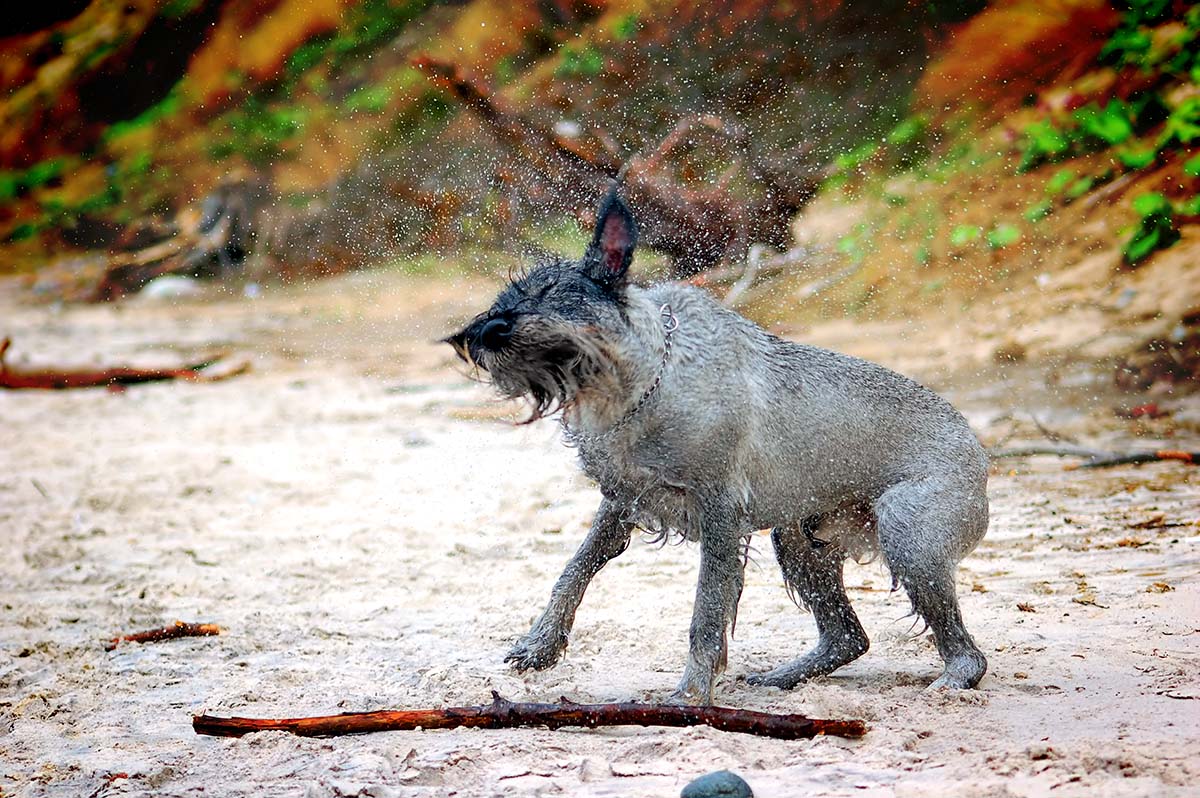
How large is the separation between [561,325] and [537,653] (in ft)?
4.61

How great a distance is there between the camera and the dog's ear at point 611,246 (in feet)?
13.5

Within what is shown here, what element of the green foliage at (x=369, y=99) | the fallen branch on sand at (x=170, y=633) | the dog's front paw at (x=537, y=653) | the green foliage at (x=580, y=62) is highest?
the green foliage at (x=580, y=62)

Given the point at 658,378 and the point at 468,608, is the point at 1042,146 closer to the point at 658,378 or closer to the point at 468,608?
the point at 468,608

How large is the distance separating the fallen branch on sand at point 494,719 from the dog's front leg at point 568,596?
77 centimetres

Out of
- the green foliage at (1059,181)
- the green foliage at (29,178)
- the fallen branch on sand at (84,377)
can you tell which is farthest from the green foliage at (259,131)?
the green foliage at (1059,181)

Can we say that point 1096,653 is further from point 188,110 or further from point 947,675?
point 188,110

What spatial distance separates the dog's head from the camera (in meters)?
A: 4.08

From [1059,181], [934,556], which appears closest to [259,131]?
[1059,181]

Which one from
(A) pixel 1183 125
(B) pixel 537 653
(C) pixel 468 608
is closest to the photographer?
(B) pixel 537 653

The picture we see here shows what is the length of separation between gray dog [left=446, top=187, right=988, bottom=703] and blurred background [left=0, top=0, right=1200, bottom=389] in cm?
181

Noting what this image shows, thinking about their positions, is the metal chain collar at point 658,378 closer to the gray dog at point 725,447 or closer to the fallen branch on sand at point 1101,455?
the gray dog at point 725,447

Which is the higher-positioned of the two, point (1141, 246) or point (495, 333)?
point (495, 333)

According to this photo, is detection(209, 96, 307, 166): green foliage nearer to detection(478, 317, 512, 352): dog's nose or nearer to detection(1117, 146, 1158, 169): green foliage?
detection(1117, 146, 1158, 169): green foliage

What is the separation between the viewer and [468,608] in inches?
226
